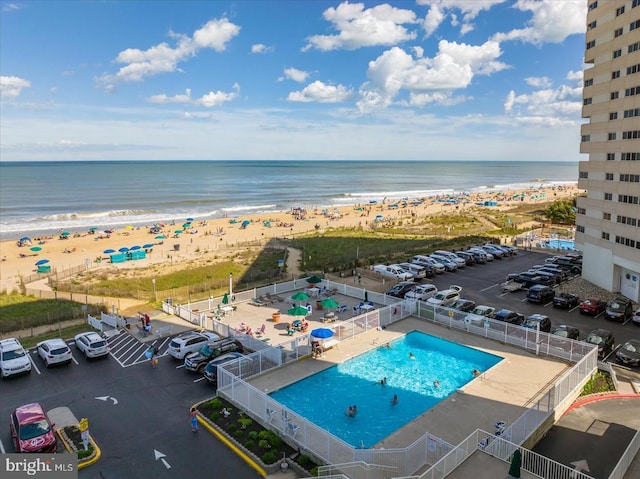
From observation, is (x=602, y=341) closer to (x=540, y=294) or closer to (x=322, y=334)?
(x=540, y=294)

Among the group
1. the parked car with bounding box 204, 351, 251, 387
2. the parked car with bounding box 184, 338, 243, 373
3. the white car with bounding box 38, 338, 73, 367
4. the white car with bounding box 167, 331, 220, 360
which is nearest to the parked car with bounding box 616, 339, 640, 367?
the parked car with bounding box 204, 351, 251, 387

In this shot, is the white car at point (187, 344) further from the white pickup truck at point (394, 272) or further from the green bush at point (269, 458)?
the white pickup truck at point (394, 272)

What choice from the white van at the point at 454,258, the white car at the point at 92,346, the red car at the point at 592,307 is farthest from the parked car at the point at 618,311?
the white car at the point at 92,346

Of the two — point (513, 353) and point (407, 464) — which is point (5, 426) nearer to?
point (407, 464)

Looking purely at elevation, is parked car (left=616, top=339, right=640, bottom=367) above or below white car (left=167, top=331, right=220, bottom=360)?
below

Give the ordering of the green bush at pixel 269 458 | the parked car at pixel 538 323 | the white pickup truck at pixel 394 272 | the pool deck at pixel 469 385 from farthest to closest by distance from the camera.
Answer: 1. the white pickup truck at pixel 394 272
2. the parked car at pixel 538 323
3. the pool deck at pixel 469 385
4. the green bush at pixel 269 458

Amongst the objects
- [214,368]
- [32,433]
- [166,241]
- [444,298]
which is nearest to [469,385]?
[214,368]

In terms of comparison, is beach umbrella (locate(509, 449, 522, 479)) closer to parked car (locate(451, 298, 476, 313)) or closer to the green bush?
the green bush

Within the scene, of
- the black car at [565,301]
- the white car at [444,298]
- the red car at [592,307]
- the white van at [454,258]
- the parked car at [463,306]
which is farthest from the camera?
the white van at [454,258]
